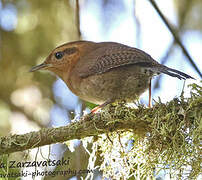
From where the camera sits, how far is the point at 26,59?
272 inches

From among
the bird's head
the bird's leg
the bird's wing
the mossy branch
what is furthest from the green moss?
the bird's head

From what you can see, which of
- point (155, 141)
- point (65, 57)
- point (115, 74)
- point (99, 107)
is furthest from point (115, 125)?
point (65, 57)

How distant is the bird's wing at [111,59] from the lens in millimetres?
4816

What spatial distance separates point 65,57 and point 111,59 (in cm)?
98

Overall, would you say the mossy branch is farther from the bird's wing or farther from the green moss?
the bird's wing

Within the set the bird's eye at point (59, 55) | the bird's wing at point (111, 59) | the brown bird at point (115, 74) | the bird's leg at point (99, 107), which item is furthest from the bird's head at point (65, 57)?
the bird's leg at point (99, 107)

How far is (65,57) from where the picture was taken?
5.81 m

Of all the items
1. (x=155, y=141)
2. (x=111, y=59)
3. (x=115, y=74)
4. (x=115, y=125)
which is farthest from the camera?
(x=111, y=59)

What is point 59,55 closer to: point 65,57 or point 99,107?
point 65,57

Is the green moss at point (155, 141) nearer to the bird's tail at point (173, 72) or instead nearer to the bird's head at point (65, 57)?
the bird's tail at point (173, 72)

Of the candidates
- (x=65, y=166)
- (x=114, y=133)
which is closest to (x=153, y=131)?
(x=114, y=133)

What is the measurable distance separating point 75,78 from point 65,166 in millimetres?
1135

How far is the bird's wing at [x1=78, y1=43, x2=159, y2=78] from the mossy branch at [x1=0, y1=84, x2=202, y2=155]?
912 mm

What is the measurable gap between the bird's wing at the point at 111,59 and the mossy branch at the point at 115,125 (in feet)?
2.99
